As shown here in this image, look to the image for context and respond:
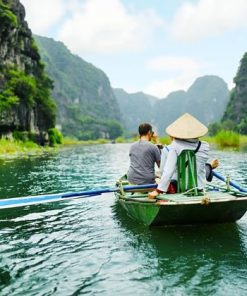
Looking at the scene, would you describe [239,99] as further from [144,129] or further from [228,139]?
[144,129]

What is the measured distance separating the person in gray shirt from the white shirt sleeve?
117cm

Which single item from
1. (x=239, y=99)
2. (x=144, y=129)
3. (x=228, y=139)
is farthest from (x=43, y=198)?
(x=239, y=99)

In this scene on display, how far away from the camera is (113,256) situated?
5461 millimetres

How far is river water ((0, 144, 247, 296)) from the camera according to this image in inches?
173

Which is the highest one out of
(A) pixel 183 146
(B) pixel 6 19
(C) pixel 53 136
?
(B) pixel 6 19

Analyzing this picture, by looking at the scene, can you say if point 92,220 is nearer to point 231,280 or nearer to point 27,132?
point 231,280

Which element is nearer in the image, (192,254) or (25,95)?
(192,254)

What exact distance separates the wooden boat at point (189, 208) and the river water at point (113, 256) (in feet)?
0.67

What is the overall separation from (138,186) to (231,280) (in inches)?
126

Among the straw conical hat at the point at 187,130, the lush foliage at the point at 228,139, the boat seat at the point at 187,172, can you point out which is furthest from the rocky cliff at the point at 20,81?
the boat seat at the point at 187,172

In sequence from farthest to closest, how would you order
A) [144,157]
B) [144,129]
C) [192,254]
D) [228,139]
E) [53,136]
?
[53,136]
[228,139]
[144,157]
[144,129]
[192,254]

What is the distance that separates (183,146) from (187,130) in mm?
277

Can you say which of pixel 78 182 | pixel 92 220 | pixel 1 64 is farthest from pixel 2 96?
pixel 92 220

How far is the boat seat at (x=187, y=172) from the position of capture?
6.45 metres
